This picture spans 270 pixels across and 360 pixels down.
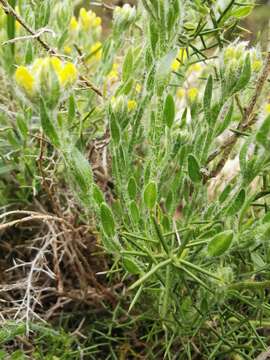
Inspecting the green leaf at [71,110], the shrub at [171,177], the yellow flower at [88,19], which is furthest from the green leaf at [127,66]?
the yellow flower at [88,19]

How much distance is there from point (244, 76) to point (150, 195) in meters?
0.23

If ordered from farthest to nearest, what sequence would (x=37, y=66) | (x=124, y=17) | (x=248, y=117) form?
(x=124, y=17) < (x=248, y=117) < (x=37, y=66)

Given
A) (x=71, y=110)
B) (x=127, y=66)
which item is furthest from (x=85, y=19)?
(x=71, y=110)

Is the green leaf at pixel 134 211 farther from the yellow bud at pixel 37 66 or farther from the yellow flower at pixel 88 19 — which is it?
the yellow flower at pixel 88 19

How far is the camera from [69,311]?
105 cm

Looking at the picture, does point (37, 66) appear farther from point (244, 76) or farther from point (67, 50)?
point (67, 50)

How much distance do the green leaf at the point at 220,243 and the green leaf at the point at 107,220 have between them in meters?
0.14

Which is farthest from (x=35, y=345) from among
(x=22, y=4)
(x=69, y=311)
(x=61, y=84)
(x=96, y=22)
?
(x=96, y=22)

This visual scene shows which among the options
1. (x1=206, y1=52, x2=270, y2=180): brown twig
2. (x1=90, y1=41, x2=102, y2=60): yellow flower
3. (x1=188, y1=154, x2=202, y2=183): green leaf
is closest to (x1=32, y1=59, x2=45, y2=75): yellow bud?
(x1=188, y1=154, x2=202, y2=183): green leaf

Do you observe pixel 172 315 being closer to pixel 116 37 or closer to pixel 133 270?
pixel 133 270

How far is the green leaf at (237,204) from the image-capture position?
0.73 meters

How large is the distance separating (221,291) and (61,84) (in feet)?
1.18

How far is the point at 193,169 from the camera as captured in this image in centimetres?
78

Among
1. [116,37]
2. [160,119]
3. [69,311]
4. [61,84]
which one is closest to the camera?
[61,84]
